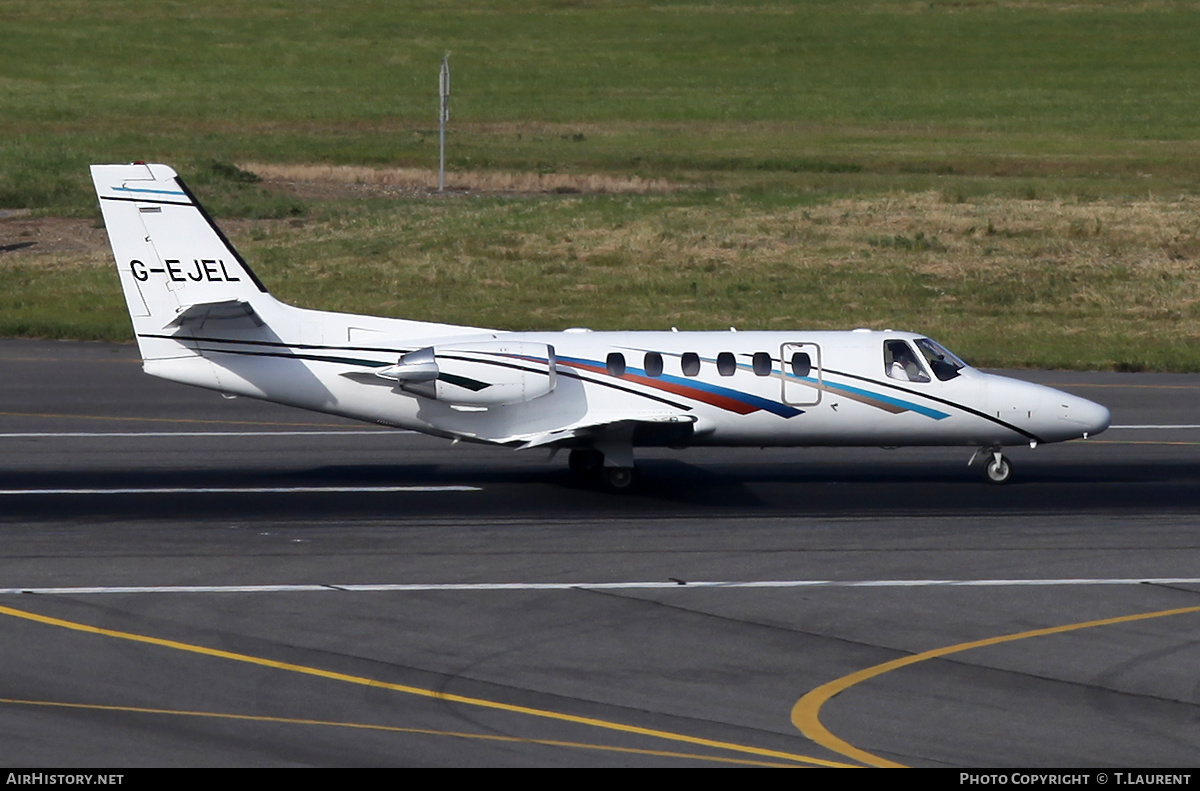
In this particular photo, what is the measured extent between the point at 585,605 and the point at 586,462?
21.9 feet

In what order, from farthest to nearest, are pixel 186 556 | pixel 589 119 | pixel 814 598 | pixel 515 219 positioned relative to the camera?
1. pixel 589 119
2. pixel 515 219
3. pixel 186 556
4. pixel 814 598

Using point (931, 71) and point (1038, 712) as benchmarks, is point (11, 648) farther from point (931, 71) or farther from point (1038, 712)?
point (931, 71)

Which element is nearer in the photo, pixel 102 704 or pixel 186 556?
pixel 102 704

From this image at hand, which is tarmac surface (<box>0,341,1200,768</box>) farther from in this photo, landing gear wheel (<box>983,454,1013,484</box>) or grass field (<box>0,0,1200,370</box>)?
grass field (<box>0,0,1200,370</box>)

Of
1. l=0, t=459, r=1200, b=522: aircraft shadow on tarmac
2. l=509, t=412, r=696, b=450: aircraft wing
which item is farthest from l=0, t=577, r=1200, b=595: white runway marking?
l=509, t=412, r=696, b=450: aircraft wing

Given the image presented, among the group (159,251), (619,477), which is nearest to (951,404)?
(619,477)

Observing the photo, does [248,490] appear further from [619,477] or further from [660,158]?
[660,158]

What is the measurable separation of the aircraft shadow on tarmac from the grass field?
39.8 feet

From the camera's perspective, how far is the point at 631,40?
108m

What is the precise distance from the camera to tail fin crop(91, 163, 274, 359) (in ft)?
76.4

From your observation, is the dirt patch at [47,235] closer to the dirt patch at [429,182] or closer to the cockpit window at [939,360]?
the dirt patch at [429,182]

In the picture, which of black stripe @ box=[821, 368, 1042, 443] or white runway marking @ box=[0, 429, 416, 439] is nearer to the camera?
black stripe @ box=[821, 368, 1042, 443]
